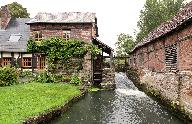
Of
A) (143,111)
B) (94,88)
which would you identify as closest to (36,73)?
(94,88)

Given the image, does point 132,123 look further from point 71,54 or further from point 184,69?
point 71,54

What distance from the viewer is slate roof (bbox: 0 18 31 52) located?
118 feet

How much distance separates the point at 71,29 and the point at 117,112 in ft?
53.1

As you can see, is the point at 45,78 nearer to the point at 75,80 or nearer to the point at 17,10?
the point at 75,80

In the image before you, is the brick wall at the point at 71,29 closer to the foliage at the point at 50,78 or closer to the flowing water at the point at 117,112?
the foliage at the point at 50,78

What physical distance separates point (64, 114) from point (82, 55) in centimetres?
1519

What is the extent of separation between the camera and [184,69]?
55.4ft

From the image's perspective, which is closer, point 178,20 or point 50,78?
point 178,20

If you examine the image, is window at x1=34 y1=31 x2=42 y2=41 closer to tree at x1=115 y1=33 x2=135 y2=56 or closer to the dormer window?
the dormer window

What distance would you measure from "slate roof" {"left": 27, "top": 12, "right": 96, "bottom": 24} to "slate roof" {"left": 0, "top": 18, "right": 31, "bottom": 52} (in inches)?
141

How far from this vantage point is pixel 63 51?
32.8 m

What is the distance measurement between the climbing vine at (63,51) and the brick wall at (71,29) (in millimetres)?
751

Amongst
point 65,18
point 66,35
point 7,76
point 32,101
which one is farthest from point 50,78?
point 32,101

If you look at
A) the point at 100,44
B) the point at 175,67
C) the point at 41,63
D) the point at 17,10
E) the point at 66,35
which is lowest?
the point at 175,67
